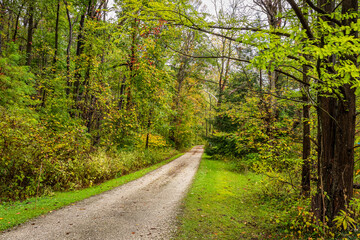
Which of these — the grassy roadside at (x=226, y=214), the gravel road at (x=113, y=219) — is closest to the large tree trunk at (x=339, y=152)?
the grassy roadside at (x=226, y=214)

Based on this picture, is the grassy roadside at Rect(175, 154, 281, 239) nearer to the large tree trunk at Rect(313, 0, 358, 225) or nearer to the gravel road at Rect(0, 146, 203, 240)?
the gravel road at Rect(0, 146, 203, 240)

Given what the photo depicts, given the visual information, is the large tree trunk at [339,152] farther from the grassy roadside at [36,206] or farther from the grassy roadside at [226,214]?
the grassy roadside at [36,206]

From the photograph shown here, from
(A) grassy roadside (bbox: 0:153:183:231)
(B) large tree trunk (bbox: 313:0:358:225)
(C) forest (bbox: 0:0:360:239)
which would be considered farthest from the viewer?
(A) grassy roadside (bbox: 0:153:183:231)

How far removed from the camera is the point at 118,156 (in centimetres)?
1102

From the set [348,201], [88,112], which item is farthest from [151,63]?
[348,201]

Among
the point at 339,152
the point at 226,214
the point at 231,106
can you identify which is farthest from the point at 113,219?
the point at 231,106

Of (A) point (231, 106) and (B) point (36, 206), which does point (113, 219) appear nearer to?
(B) point (36, 206)

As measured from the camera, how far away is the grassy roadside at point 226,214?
426 cm

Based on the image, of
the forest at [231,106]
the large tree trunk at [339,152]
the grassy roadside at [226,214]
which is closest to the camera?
the forest at [231,106]

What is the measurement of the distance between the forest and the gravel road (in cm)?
142

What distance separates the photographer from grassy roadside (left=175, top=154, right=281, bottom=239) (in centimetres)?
426

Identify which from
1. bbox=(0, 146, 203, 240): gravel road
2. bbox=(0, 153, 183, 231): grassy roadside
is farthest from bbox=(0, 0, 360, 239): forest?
bbox=(0, 146, 203, 240): gravel road

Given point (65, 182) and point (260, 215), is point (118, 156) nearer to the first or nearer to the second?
point (65, 182)

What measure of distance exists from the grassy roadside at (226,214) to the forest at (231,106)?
0.70m
